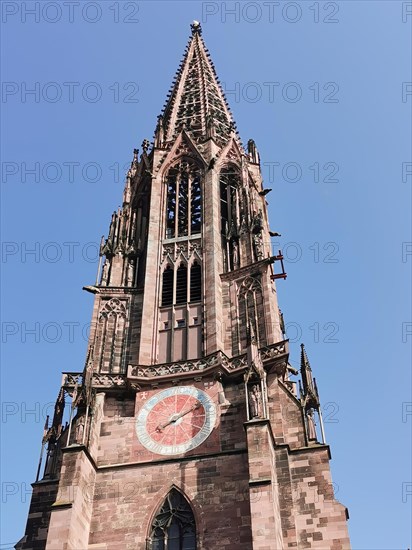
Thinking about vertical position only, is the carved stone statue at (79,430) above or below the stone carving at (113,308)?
below

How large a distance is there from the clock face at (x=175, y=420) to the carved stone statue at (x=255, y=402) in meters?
1.83

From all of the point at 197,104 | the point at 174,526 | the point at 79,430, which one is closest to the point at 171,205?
the point at 197,104

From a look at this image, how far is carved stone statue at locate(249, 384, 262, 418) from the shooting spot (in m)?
21.2

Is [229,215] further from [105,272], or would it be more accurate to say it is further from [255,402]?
[255,402]

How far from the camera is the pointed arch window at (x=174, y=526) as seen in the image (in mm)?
20188

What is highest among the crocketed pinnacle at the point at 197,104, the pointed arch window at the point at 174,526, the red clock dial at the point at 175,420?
the crocketed pinnacle at the point at 197,104

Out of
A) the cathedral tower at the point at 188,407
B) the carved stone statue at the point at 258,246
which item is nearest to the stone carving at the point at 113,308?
the cathedral tower at the point at 188,407

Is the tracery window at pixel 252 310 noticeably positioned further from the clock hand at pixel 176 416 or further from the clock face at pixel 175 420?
the clock hand at pixel 176 416

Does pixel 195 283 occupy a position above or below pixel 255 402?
above

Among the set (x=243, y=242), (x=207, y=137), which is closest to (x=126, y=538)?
(x=243, y=242)

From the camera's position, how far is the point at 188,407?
76.9 feet

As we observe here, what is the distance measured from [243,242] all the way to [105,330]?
7.00m

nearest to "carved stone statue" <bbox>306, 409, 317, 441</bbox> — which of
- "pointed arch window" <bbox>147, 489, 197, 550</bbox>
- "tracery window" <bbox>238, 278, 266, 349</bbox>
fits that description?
"tracery window" <bbox>238, 278, 266, 349</bbox>

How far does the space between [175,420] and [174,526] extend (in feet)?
11.9
